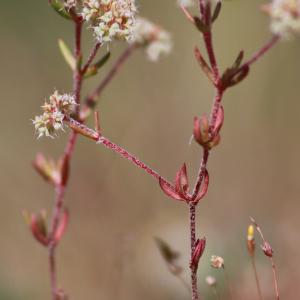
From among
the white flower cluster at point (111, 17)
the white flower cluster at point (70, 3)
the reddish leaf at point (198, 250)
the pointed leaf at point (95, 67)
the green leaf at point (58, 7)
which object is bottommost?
the reddish leaf at point (198, 250)

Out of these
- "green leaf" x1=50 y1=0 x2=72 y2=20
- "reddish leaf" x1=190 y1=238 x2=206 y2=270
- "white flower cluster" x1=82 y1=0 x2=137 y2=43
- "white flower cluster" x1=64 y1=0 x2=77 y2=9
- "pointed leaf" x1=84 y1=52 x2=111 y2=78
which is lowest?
"reddish leaf" x1=190 y1=238 x2=206 y2=270

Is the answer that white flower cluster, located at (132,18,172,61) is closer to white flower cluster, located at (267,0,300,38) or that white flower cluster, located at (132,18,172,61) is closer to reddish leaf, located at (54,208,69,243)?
reddish leaf, located at (54,208,69,243)

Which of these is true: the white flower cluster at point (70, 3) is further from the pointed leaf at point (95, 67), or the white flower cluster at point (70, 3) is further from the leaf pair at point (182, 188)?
the leaf pair at point (182, 188)

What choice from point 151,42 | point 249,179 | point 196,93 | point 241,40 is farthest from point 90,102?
point 241,40

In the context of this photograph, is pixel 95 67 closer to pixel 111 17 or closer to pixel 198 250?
pixel 111 17

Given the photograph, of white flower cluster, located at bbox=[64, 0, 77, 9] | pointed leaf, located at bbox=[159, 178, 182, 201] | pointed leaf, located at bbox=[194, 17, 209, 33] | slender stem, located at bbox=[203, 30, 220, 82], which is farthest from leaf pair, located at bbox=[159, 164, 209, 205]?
white flower cluster, located at bbox=[64, 0, 77, 9]

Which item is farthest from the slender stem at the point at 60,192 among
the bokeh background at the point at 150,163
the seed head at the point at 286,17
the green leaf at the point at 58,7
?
the seed head at the point at 286,17
